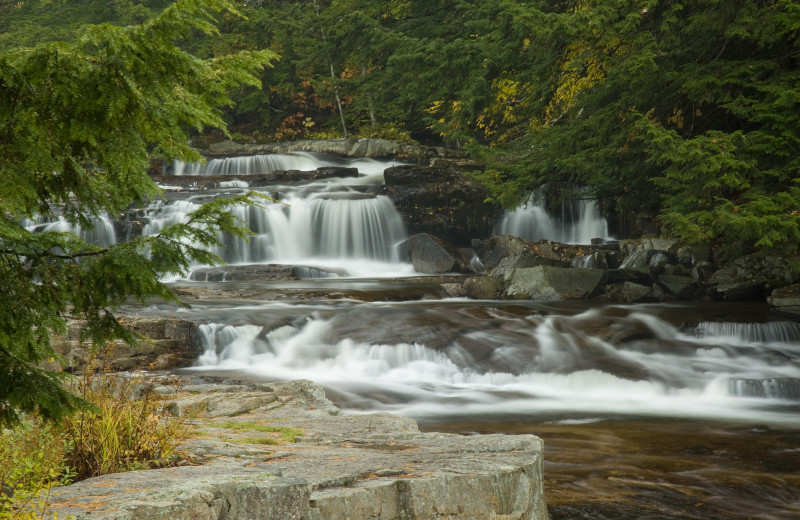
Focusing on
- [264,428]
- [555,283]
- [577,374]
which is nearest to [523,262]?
[555,283]

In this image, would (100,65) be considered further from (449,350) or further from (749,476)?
(449,350)

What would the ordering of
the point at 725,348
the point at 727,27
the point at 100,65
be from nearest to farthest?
the point at 100,65 < the point at 725,348 < the point at 727,27

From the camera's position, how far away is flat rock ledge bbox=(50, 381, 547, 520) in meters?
2.97

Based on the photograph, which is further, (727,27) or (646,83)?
(646,83)

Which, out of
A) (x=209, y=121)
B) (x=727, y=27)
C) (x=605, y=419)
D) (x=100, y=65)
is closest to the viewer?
(x=100, y=65)

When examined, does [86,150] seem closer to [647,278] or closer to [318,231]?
[647,278]

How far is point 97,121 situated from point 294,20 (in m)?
31.3

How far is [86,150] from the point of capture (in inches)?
122

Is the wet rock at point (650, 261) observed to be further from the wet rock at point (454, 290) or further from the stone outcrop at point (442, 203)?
the stone outcrop at point (442, 203)

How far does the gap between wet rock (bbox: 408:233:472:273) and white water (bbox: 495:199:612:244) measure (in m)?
2.92

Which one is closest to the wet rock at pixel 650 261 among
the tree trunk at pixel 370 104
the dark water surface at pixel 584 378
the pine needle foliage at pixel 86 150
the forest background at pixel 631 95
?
the forest background at pixel 631 95

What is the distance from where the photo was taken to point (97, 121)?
2.83 meters

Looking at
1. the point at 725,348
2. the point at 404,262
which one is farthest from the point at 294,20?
the point at 725,348

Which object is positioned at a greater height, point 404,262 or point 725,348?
point 404,262
